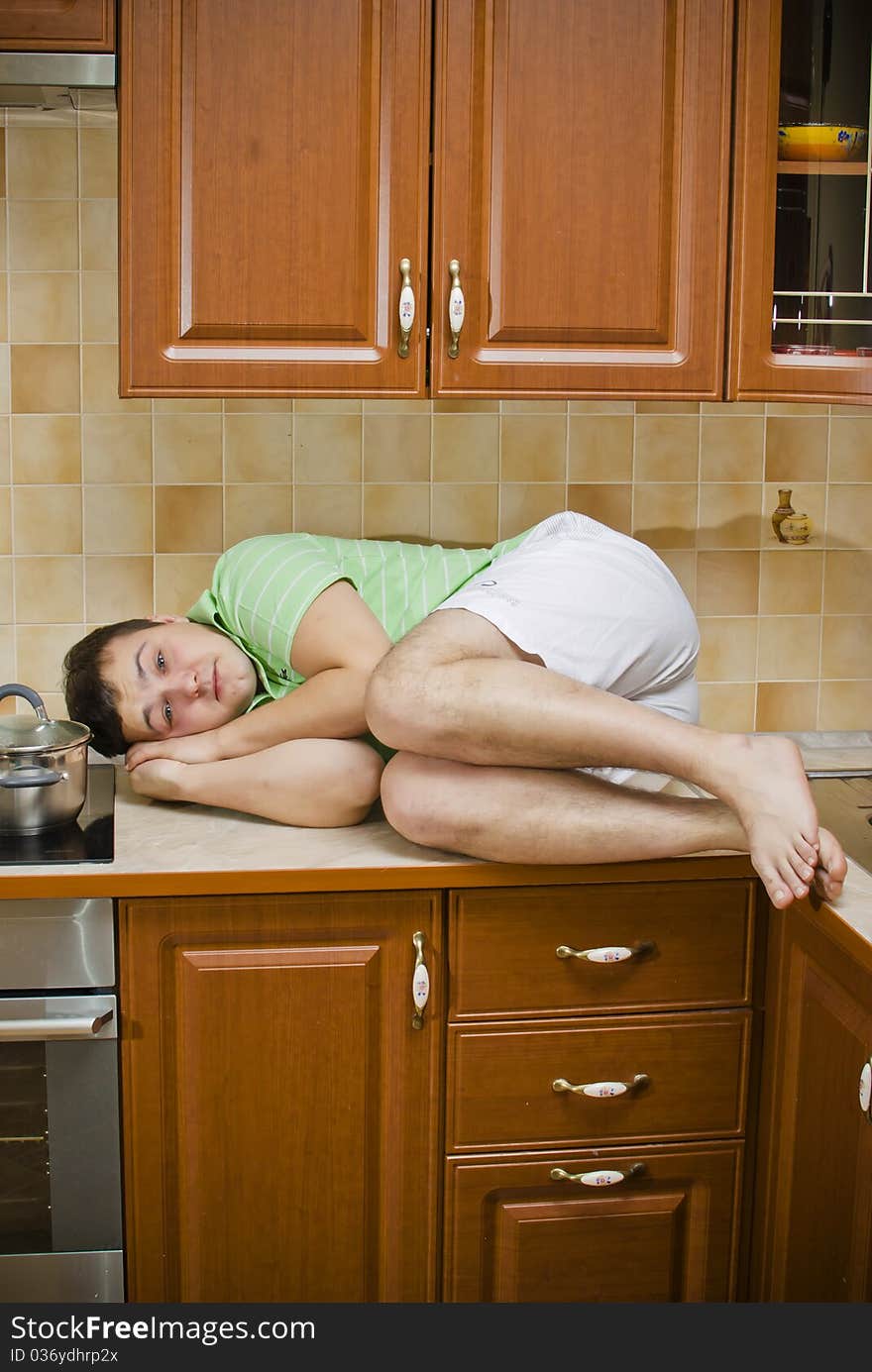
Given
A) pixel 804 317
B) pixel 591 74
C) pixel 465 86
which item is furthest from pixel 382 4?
pixel 804 317

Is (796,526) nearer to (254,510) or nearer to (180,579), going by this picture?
(254,510)

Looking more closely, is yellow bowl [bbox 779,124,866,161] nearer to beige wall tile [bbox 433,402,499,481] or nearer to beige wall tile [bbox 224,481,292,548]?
beige wall tile [bbox 433,402,499,481]

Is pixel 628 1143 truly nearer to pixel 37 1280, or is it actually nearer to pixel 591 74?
pixel 37 1280

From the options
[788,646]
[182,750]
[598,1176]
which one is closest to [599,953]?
[598,1176]

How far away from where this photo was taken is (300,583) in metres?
1.98

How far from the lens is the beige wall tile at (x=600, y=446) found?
239cm

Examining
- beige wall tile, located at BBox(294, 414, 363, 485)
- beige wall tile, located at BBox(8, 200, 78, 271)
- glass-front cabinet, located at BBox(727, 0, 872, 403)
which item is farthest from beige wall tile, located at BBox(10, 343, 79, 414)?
glass-front cabinet, located at BBox(727, 0, 872, 403)

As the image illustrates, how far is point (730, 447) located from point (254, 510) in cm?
84

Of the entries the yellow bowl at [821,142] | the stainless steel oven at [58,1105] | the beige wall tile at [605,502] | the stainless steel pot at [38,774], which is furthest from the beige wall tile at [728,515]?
the stainless steel oven at [58,1105]

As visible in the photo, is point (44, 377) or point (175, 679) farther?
point (44, 377)

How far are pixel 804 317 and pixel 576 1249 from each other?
136 cm

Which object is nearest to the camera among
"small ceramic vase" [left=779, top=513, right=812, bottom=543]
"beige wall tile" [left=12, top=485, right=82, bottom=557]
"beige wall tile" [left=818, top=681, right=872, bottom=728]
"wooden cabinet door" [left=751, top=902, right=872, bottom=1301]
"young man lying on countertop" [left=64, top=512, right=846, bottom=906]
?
"wooden cabinet door" [left=751, top=902, right=872, bottom=1301]

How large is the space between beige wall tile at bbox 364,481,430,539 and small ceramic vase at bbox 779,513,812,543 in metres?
0.63

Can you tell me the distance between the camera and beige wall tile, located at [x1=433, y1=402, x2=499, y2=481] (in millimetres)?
2363
